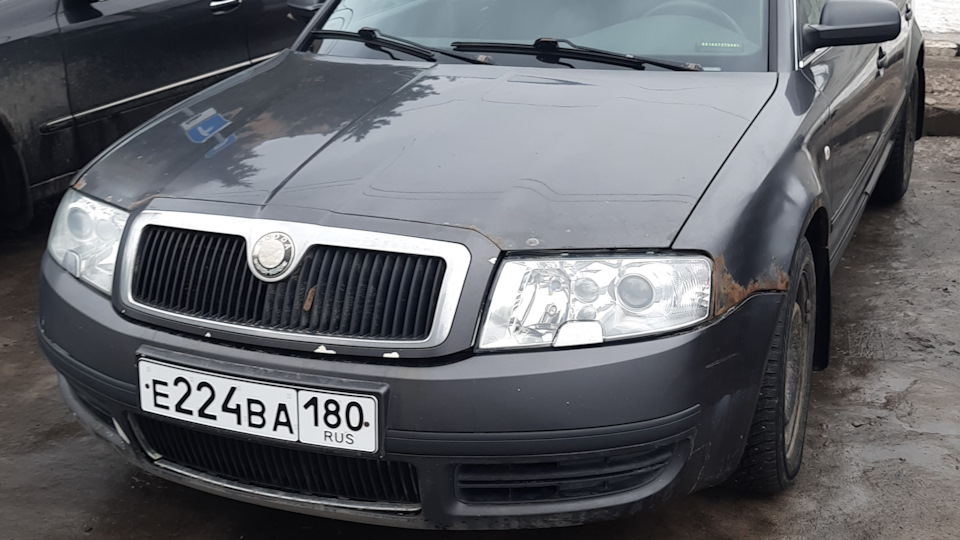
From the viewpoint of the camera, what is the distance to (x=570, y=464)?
226cm

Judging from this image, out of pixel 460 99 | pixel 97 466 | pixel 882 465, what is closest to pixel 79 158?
pixel 97 466

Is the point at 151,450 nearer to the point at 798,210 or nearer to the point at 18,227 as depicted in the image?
the point at 798,210

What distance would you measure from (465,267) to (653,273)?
1.24 feet

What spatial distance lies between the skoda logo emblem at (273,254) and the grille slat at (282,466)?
0.35m

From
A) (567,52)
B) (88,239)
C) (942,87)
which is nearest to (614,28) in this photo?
(567,52)

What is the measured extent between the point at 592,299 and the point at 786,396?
2.78 ft

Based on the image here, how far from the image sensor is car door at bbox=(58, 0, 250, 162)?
480cm

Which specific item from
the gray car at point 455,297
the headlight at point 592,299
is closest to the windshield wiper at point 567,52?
the gray car at point 455,297

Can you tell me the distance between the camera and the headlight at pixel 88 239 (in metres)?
2.56

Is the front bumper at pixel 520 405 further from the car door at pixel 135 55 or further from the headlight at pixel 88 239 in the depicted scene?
the car door at pixel 135 55

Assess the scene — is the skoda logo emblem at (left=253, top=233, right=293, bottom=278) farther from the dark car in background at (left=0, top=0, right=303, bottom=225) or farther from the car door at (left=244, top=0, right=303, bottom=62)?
the car door at (left=244, top=0, right=303, bottom=62)

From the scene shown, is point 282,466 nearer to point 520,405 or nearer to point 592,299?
point 520,405

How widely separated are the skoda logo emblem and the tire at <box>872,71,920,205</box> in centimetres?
365

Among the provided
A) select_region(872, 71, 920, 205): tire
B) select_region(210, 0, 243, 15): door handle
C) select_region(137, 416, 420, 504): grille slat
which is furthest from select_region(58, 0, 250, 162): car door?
select_region(872, 71, 920, 205): tire
